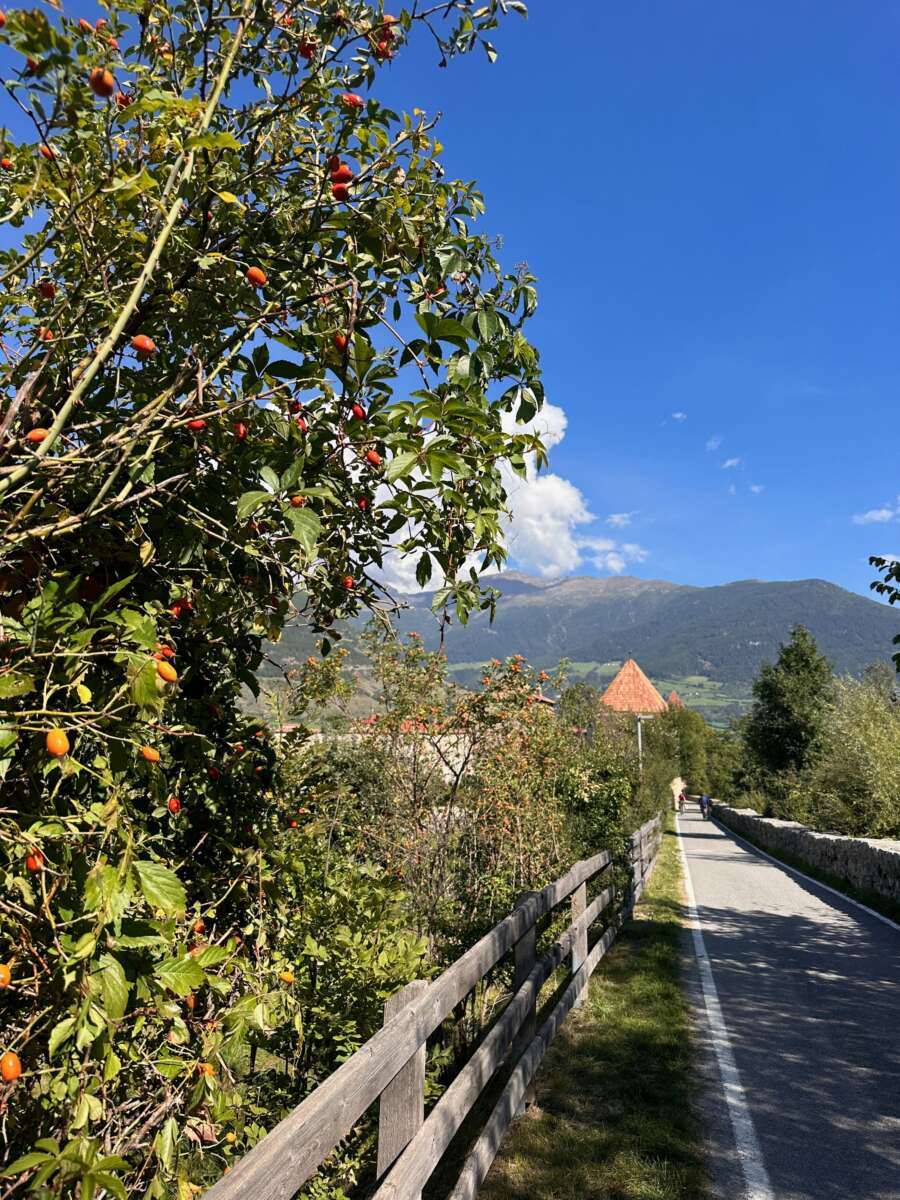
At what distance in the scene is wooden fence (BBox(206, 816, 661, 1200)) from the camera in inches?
66.2

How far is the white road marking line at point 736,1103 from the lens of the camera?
372 centimetres

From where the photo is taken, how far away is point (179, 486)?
1.78 m

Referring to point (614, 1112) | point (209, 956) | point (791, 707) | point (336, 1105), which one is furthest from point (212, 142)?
point (791, 707)

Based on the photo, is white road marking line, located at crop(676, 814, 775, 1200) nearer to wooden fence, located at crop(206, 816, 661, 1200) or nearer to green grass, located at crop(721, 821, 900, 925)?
wooden fence, located at crop(206, 816, 661, 1200)

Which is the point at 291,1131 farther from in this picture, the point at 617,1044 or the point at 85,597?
the point at 617,1044

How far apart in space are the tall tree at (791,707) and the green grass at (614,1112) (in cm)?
3407

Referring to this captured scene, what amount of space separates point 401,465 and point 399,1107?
2.35 m

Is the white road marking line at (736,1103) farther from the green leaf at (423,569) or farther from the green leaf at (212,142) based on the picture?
the green leaf at (212,142)

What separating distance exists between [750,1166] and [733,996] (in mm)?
3367

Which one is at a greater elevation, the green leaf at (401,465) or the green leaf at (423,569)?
the green leaf at (401,465)

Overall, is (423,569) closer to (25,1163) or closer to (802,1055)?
(25,1163)

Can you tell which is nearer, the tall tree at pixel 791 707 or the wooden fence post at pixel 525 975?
the wooden fence post at pixel 525 975

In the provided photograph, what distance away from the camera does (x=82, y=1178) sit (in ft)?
4.00

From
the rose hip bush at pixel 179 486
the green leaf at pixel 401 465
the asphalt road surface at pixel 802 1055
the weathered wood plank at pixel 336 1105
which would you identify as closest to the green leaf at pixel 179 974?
the rose hip bush at pixel 179 486
